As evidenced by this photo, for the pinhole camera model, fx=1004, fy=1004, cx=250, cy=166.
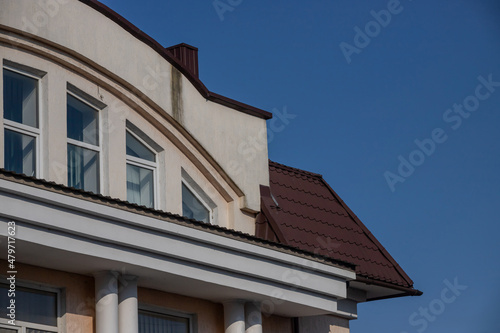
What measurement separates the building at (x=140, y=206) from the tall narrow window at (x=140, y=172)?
21mm

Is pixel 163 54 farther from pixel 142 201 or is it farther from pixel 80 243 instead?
pixel 80 243

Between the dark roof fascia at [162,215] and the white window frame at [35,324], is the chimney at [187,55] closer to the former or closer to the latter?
the dark roof fascia at [162,215]

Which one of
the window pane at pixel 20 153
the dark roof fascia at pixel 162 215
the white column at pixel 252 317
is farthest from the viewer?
the white column at pixel 252 317

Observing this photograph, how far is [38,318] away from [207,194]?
12.8 feet

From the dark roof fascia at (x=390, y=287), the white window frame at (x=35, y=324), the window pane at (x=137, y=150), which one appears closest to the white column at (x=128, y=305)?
the white window frame at (x=35, y=324)

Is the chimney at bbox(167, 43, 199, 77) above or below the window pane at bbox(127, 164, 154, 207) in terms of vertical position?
above

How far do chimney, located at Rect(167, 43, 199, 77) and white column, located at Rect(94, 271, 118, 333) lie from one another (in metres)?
4.61

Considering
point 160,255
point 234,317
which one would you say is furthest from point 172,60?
point 234,317

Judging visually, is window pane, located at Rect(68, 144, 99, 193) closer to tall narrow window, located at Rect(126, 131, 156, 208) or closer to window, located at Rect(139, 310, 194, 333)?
tall narrow window, located at Rect(126, 131, 156, 208)

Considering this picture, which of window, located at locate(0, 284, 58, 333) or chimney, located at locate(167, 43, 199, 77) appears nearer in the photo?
window, located at locate(0, 284, 58, 333)

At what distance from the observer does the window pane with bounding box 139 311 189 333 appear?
1328 cm

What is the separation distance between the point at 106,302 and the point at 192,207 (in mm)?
2919

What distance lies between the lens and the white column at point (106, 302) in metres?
12.2

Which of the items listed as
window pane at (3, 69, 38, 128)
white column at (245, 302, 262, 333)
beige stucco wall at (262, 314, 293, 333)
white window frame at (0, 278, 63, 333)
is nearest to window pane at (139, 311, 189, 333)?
white column at (245, 302, 262, 333)
